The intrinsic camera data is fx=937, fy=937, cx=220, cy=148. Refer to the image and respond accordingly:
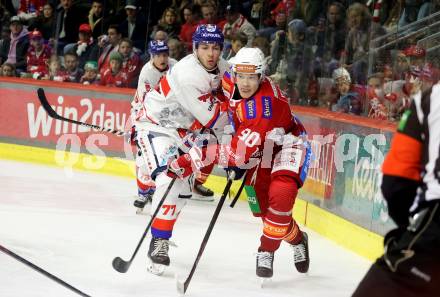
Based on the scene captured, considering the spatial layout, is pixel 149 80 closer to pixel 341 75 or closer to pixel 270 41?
pixel 341 75

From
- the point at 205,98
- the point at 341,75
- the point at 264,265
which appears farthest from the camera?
the point at 341,75

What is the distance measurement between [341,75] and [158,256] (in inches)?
129

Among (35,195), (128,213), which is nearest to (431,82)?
(128,213)

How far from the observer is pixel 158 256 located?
16.2 feet

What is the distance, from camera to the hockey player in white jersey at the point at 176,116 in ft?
16.4

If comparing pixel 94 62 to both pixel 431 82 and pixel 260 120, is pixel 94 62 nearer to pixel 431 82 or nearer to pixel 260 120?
pixel 431 82

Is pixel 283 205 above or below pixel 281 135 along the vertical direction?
below

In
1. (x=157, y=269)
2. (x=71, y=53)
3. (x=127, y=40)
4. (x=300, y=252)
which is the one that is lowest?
(x=157, y=269)

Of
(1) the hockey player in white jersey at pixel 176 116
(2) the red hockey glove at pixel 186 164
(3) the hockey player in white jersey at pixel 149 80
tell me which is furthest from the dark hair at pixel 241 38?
(2) the red hockey glove at pixel 186 164

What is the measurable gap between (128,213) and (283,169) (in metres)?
2.58

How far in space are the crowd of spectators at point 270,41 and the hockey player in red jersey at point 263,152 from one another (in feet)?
5.08

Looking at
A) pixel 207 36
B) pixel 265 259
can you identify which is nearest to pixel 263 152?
pixel 265 259

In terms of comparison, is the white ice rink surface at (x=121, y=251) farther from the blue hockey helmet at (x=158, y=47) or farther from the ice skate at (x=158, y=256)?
the blue hockey helmet at (x=158, y=47)

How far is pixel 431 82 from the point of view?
5945 mm
